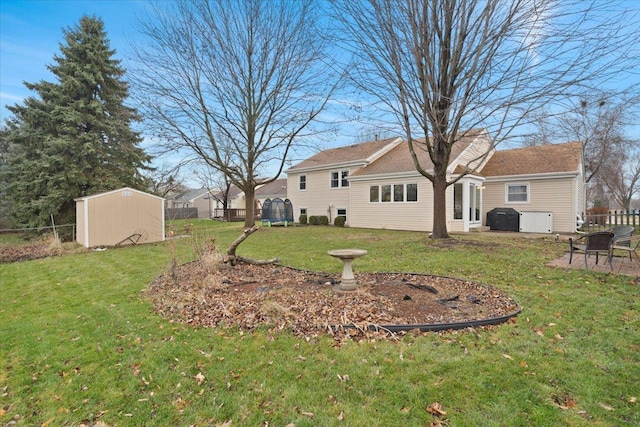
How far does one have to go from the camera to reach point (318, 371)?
3.11 m

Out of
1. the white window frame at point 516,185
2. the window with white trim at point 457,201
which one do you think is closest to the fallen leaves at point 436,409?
the window with white trim at point 457,201

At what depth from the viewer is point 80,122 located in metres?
17.0

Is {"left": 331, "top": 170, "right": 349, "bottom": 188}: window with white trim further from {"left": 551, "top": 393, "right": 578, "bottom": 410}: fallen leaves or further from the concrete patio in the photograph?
{"left": 551, "top": 393, "right": 578, "bottom": 410}: fallen leaves

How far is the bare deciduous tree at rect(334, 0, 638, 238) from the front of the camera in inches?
290

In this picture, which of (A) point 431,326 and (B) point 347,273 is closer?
(A) point 431,326

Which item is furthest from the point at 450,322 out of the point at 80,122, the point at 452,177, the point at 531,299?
the point at 80,122

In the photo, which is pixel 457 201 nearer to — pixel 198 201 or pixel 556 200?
pixel 556 200

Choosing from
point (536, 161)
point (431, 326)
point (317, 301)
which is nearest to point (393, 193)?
point (536, 161)

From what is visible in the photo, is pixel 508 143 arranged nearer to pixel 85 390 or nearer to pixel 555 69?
pixel 555 69

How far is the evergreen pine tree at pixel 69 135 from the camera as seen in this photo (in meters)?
16.5

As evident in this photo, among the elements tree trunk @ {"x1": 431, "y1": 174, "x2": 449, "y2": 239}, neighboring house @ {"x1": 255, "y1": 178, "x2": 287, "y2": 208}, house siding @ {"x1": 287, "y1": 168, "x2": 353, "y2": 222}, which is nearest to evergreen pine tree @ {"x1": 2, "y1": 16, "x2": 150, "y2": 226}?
house siding @ {"x1": 287, "y1": 168, "x2": 353, "y2": 222}

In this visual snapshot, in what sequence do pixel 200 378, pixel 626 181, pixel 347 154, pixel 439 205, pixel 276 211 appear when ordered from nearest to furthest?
pixel 200 378 < pixel 439 205 < pixel 347 154 < pixel 276 211 < pixel 626 181

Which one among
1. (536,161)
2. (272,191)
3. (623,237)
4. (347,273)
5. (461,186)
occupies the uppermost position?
(272,191)

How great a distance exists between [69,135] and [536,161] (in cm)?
2354
